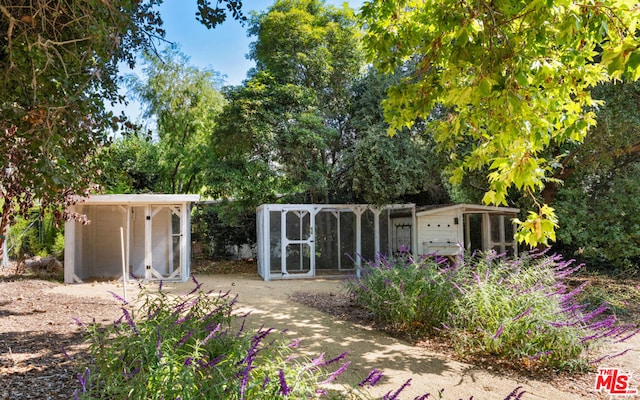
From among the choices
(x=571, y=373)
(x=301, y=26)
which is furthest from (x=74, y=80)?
(x=301, y=26)

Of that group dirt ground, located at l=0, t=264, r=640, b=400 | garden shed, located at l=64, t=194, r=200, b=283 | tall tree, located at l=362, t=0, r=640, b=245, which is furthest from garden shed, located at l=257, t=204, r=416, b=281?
tall tree, located at l=362, t=0, r=640, b=245

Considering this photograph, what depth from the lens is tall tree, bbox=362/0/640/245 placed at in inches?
106

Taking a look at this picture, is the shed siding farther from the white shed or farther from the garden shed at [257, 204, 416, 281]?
the garden shed at [257, 204, 416, 281]

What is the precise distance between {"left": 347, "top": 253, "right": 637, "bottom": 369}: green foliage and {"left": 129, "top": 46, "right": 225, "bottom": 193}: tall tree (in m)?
10.6

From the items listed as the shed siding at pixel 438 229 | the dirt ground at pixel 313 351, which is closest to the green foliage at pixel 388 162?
the shed siding at pixel 438 229

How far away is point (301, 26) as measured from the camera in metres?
12.7

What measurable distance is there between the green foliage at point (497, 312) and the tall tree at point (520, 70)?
1225 millimetres

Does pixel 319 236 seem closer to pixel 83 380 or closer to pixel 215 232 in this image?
pixel 215 232

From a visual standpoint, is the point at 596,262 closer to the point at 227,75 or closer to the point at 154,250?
the point at 154,250

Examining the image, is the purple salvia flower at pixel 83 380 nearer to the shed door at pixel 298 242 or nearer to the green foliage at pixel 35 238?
the shed door at pixel 298 242

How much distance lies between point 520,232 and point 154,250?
9449mm

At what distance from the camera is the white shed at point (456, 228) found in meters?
10.3

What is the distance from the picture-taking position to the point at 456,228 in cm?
1049

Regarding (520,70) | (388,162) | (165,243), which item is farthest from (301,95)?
(520,70)
